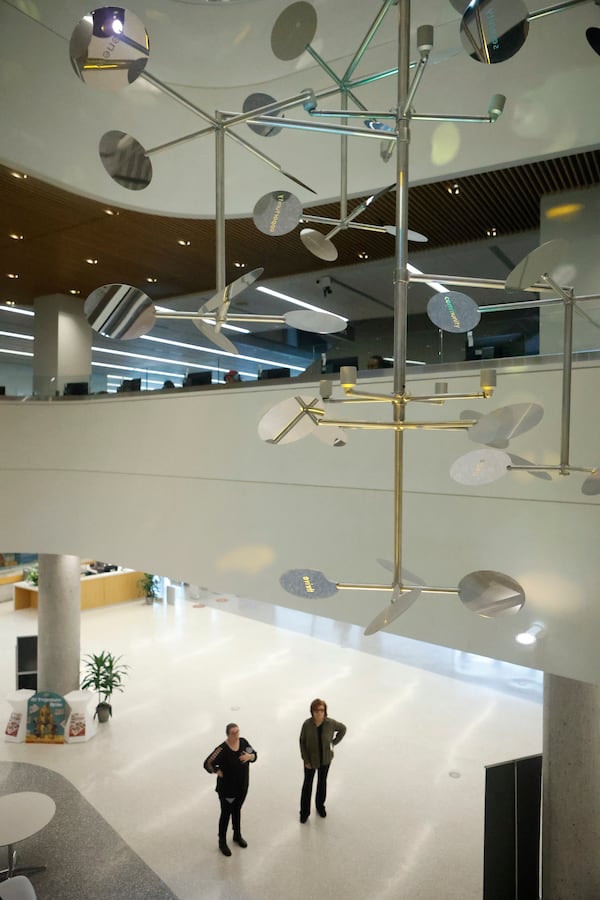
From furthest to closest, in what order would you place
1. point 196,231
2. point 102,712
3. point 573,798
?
point 102,712, point 196,231, point 573,798

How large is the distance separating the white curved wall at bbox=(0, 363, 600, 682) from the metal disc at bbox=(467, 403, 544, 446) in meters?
3.07

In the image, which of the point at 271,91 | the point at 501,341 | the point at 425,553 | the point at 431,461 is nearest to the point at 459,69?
the point at 271,91

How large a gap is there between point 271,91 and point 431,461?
220 inches

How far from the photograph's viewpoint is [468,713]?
9109mm

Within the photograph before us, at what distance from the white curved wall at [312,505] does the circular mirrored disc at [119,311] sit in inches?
140

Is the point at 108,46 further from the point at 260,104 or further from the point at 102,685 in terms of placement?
the point at 102,685

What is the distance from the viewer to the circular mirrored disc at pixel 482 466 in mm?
1478

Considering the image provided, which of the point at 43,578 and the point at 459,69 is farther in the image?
the point at 43,578

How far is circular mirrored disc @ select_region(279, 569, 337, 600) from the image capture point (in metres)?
1.50

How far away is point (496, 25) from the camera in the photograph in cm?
117

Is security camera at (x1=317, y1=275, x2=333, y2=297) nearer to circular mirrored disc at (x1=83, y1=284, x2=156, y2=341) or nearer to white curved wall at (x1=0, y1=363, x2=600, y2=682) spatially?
white curved wall at (x1=0, y1=363, x2=600, y2=682)

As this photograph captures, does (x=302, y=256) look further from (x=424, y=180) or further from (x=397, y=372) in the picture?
(x=397, y=372)

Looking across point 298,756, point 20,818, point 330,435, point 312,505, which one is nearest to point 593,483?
point 330,435

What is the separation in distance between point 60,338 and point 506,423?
37.4 ft
